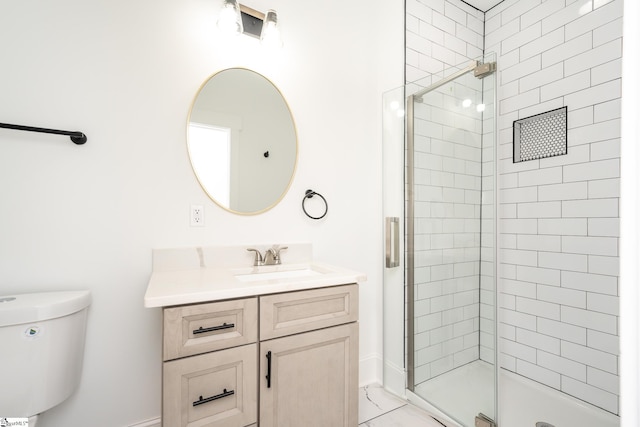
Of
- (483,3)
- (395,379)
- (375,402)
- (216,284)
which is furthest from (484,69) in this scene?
(375,402)

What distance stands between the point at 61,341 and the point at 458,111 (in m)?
2.17

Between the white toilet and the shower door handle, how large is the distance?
162 cm

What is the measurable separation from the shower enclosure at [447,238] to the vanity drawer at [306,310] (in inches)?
27.0

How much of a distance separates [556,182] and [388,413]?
174 cm

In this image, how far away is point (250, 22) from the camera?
1697 millimetres

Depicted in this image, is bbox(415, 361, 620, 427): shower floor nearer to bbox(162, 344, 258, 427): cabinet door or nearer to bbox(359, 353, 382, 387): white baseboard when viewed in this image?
bbox(359, 353, 382, 387): white baseboard

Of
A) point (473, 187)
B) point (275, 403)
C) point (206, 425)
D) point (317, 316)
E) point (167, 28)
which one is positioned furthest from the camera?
point (473, 187)

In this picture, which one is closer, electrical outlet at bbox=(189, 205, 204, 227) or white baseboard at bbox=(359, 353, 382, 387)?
electrical outlet at bbox=(189, 205, 204, 227)

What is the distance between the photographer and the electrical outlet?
156 cm

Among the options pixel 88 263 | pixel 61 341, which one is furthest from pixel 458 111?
pixel 61 341

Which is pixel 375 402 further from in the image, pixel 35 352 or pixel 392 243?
pixel 35 352

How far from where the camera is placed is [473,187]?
1716 millimetres

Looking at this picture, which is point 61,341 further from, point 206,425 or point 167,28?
point 167,28

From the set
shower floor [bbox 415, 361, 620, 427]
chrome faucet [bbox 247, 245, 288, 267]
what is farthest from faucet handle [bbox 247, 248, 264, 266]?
shower floor [bbox 415, 361, 620, 427]
